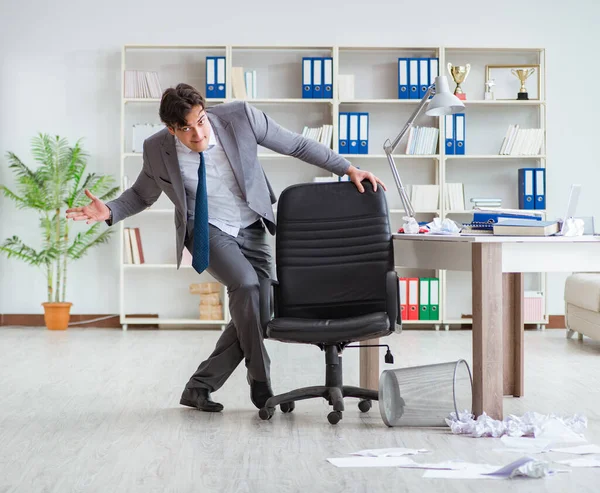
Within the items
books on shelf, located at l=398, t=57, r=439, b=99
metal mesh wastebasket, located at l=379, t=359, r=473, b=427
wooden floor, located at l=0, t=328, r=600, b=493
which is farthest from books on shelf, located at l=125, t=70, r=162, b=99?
metal mesh wastebasket, located at l=379, t=359, r=473, b=427

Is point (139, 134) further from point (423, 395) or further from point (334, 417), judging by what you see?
point (423, 395)

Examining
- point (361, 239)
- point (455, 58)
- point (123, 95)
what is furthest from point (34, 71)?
point (361, 239)

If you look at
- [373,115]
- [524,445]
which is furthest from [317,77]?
[524,445]

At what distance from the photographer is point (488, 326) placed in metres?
2.91

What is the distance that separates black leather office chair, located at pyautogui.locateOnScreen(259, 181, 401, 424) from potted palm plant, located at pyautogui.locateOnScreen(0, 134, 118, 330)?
3321 mm

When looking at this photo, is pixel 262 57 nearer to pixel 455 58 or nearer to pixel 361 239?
pixel 455 58

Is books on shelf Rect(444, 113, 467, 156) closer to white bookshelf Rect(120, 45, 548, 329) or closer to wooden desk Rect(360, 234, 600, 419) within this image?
white bookshelf Rect(120, 45, 548, 329)

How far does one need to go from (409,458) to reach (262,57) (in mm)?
4704

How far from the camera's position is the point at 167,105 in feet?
9.89

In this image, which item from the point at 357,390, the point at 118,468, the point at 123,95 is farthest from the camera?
the point at 123,95

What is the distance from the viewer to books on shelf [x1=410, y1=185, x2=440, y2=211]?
6.47m

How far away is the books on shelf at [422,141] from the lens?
21.2ft

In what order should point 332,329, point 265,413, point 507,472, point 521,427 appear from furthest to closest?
point 265,413 → point 332,329 → point 521,427 → point 507,472

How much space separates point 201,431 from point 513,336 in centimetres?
141
